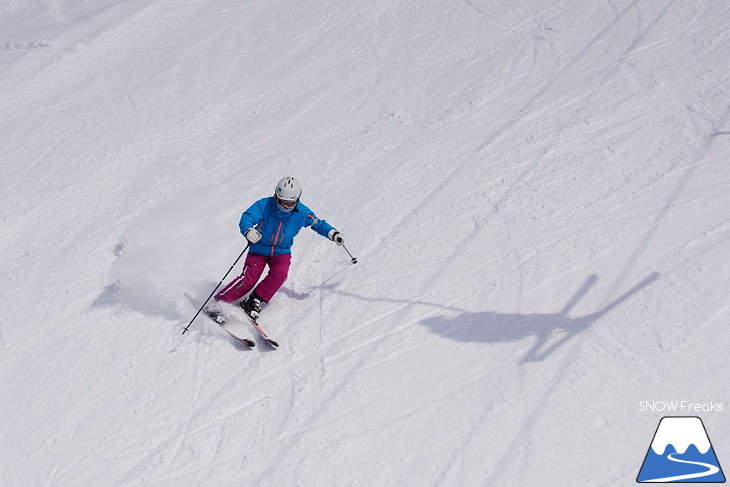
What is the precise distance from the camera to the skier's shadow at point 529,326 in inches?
226

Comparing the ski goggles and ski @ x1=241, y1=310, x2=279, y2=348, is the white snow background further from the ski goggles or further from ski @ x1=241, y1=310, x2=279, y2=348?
the ski goggles

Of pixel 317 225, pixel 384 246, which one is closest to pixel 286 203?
pixel 317 225

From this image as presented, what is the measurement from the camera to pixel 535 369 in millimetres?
5488

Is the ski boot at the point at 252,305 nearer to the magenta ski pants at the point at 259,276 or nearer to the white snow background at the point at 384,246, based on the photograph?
the magenta ski pants at the point at 259,276

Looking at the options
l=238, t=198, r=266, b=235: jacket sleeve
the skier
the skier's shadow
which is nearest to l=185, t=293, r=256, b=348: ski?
→ the skier

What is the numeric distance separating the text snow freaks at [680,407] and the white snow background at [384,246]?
71mm

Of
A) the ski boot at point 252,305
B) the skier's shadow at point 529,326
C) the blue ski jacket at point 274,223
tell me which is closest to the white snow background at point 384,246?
the skier's shadow at point 529,326

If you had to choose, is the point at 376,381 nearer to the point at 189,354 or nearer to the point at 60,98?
the point at 189,354

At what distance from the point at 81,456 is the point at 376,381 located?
2.49 meters

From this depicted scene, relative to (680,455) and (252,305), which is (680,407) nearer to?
(680,455)

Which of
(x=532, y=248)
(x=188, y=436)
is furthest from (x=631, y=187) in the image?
(x=188, y=436)

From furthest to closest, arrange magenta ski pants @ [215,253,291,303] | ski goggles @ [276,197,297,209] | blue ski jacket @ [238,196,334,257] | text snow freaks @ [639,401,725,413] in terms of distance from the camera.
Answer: magenta ski pants @ [215,253,291,303] → blue ski jacket @ [238,196,334,257] → ski goggles @ [276,197,297,209] → text snow freaks @ [639,401,725,413]

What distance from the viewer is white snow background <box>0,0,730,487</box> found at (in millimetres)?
5238

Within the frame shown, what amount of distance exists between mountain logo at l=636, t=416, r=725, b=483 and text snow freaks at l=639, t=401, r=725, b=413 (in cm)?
7
